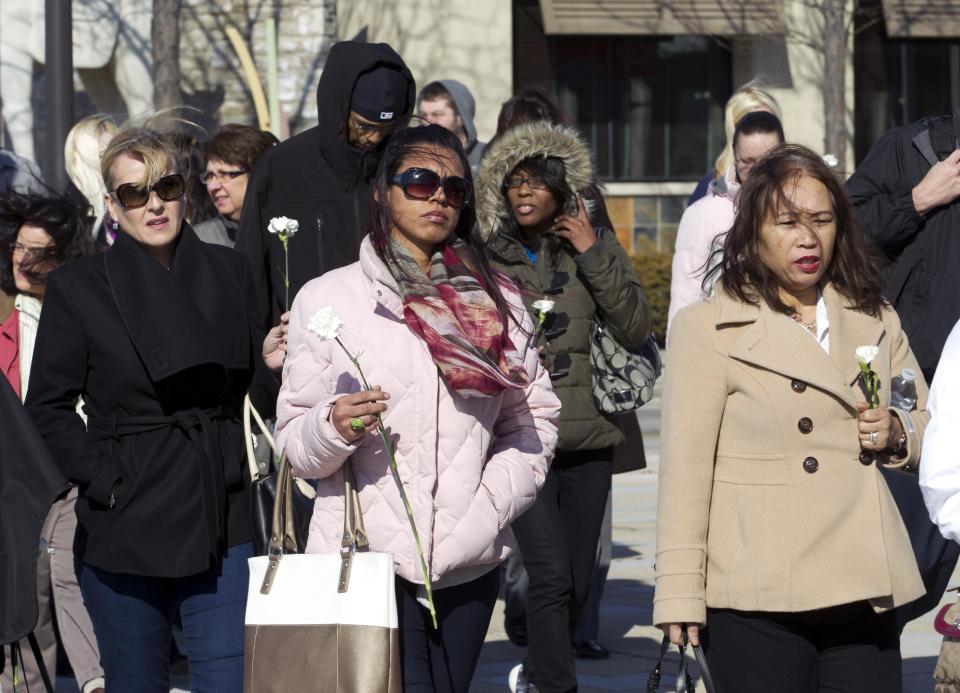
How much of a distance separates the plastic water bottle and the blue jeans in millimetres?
1744

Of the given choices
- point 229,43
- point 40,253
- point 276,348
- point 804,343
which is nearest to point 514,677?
point 276,348

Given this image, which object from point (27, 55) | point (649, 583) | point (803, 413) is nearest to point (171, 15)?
point (27, 55)

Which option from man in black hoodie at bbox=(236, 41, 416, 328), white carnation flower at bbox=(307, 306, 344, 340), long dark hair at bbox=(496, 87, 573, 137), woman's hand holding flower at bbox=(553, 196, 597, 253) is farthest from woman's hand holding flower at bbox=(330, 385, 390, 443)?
long dark hair at bbox=(496, 87, 573, 137)

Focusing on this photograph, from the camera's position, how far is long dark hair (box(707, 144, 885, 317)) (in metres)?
4.25

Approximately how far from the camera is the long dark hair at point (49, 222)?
21.7ft

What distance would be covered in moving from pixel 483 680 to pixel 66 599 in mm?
1600

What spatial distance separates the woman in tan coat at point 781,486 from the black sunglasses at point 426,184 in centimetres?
64

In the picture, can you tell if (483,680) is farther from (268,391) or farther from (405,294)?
(405,294)

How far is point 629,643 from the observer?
7.65 m

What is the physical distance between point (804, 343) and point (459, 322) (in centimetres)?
79

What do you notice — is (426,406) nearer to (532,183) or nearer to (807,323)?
(807,323)

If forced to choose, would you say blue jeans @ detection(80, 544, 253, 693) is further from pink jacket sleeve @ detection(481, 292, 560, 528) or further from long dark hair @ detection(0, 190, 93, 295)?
long dark hair @ detection(0, 190, 93, 295)

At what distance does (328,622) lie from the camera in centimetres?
396

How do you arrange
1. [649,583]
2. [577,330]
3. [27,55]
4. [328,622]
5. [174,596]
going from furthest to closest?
1. [27,55]
2. [649,583]
3. [577,330]
4. [174,596]
5. [328,622]
